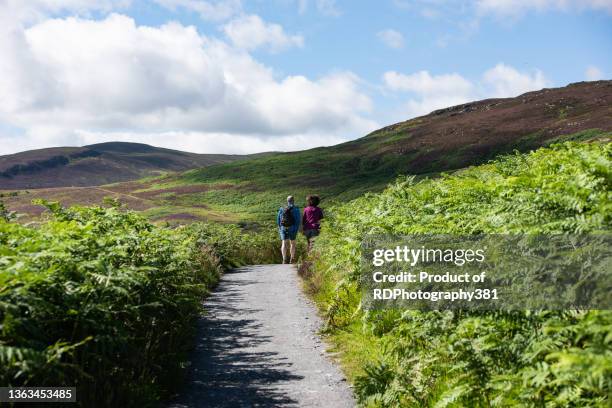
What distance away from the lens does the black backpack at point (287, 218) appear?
18594 millimetres

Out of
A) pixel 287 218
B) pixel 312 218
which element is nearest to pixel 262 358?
pixel 312 218

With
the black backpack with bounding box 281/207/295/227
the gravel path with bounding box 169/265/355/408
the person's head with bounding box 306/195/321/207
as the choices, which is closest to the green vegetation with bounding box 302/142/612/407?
the gravel path with bounding box 169/265/355/408

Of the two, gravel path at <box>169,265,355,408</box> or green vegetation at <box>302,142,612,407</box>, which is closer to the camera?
green vegetation at <box>302,142,612,407</box>

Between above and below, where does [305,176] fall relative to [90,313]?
above

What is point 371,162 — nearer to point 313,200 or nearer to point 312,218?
point 312,218

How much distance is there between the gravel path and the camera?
21.1ft

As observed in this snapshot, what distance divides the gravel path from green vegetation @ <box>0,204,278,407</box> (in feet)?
1.53

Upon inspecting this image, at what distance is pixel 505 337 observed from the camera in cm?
420

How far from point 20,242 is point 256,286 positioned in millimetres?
10118

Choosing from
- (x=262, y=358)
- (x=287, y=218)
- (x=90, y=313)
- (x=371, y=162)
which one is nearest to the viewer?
(x=90, y=313)

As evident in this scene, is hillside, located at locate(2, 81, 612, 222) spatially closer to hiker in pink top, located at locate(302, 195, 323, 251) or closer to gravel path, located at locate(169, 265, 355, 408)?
hiker in pink top, located at locate(302, 195, 323, 251)

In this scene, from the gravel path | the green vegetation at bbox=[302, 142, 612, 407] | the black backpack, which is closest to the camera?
the green vegetation at bbox=[302, 142, 612, 407]

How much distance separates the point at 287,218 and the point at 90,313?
1419 cm

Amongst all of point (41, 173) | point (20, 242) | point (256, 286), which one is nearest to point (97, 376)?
point (20, 242)
